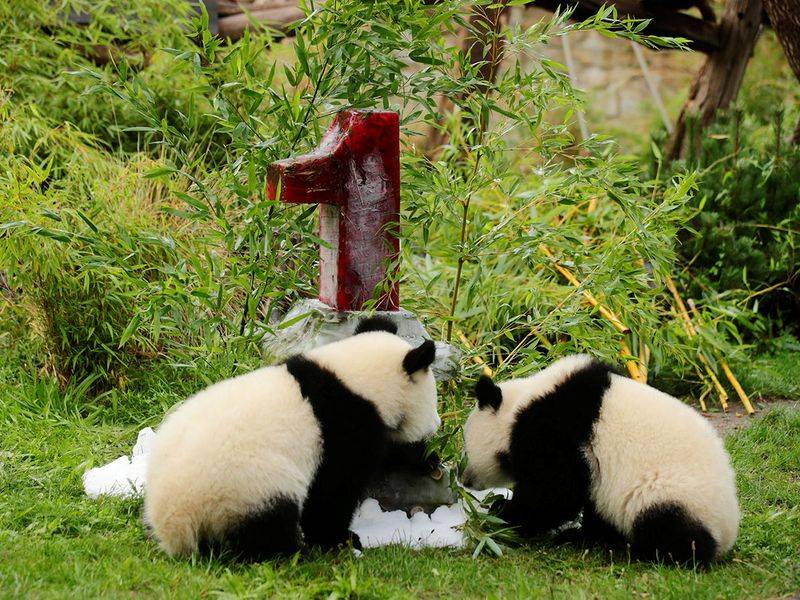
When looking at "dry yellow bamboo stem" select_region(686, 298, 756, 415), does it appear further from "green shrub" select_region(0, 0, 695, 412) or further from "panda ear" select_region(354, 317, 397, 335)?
"panda ear" select_region(354, 317, 397, 335)

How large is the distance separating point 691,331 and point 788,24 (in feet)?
6.69

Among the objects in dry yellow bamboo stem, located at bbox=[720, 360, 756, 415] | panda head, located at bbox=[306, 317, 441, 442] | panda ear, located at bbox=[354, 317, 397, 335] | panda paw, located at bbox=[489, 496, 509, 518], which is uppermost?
panda ear, located at bbox=[354, 317, 397, 335]

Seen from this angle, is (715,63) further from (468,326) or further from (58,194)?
(58,194)

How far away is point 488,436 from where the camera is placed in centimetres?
368

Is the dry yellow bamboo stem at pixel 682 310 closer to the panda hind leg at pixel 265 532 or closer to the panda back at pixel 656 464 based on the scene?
the panda back at pixel 656 464

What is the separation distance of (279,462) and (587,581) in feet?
3.82

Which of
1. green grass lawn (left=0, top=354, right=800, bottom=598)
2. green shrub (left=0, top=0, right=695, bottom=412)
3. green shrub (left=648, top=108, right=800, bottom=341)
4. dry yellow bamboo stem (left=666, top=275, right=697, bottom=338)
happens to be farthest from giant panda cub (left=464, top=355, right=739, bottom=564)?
green shrub (left=648, top=108, right=800, bottom=341)

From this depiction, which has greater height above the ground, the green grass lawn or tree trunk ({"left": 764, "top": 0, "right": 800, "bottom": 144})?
tree trunk ({"left": 764, "top": 0, "right": 800, "bottom": 144})

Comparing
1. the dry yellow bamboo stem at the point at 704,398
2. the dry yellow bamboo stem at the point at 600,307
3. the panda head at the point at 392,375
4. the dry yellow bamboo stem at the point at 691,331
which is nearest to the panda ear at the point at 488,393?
the panda head at the point at 392,375

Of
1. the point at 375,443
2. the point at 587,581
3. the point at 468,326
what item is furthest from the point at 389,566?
the point at 468,326

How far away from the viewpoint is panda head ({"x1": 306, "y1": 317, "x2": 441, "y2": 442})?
10.7ft

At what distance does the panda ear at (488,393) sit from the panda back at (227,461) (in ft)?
2.56

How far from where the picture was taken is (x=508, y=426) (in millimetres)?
3627

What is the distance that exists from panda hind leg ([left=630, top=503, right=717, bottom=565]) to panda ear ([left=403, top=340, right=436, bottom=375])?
96cm
